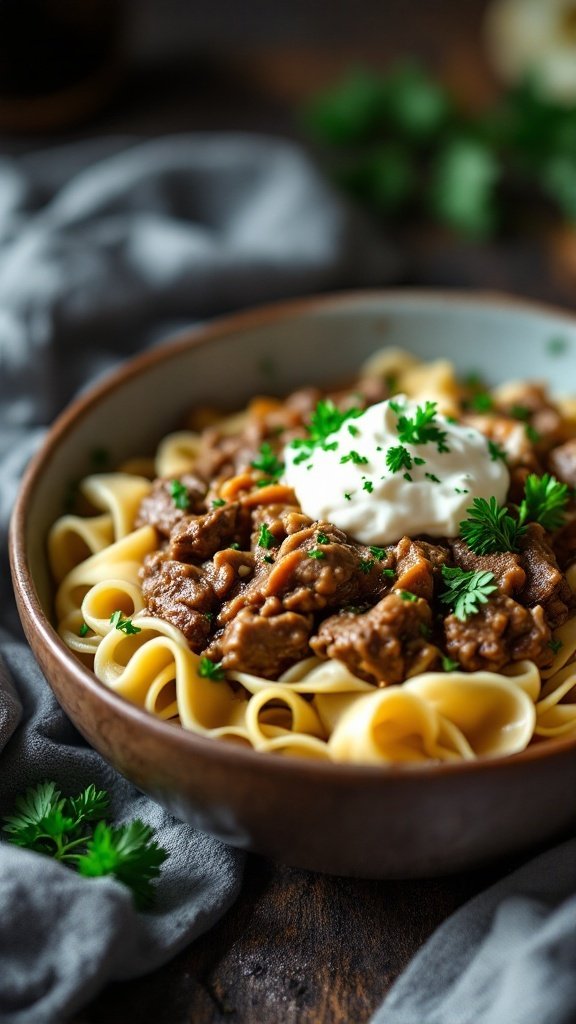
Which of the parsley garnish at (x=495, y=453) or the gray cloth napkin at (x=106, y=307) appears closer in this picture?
the gray cloth napkin at (x=106, y=307)


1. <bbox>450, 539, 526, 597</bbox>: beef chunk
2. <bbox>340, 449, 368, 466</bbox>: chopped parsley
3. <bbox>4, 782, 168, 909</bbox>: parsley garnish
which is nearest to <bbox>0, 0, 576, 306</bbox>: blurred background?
<bbox>340, 449, 368, 466</bbox>: chopped parsley

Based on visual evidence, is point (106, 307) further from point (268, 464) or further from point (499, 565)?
point (499, 565)

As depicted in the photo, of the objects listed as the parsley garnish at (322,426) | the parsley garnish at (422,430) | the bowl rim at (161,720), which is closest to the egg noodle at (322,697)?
the bowl rim at (161,720)

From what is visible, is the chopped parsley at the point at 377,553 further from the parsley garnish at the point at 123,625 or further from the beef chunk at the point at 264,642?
the parsley garnish at the point at 123,625

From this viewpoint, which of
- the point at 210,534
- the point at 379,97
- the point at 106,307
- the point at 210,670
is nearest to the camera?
the point at 210,670

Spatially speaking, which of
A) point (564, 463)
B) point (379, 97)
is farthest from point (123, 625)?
point (379, 97)

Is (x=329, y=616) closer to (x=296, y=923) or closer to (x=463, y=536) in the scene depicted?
(x=463, y=536)

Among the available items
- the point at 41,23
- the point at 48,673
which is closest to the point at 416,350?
the point at 48,673
